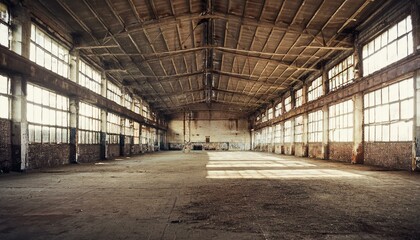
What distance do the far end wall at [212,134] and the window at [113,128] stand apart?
18.5 metres

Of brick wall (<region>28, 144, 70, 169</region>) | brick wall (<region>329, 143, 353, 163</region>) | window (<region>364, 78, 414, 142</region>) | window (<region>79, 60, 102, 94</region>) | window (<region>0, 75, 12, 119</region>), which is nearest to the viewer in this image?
window (<region>0, 75, 12, 119</region>)

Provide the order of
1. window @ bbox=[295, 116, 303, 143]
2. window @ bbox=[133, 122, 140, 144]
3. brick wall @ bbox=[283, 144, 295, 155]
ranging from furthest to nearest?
window @ bbox=[133, 122, 140, 144], brick wall @ bbox=[283, 144, 295, 155], window @ bbox=[295, 116, 303, 143]

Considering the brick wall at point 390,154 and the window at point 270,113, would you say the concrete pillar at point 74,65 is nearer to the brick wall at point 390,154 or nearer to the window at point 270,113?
the brick wall at point 390,154

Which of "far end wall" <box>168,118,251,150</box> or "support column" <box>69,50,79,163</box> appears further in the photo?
"far end wall" <box>168,118,251,150</box>

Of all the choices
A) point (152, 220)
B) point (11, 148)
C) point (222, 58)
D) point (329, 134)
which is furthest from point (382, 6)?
point (11, 148)

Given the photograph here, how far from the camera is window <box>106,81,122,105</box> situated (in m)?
20.2

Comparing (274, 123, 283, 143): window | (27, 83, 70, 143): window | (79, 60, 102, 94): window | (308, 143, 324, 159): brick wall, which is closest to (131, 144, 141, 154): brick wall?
(79, 60, 102, 94): window

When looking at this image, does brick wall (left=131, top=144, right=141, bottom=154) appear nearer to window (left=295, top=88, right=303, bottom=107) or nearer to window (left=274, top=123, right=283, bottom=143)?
window (left=274, top=123, right=283, bottom=143)

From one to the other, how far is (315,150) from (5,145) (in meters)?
17.3

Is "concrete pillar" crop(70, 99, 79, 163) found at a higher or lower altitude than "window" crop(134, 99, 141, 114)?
lower

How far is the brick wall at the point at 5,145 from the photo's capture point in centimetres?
939

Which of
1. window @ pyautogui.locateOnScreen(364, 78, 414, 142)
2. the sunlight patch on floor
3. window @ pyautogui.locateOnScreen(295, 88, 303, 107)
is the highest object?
window @ pyautogui.locateOnScreen(295, 88, 303, 107)

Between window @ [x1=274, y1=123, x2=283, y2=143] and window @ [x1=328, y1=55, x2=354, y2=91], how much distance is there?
36.7ft

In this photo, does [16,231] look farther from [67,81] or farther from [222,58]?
[222,58]
